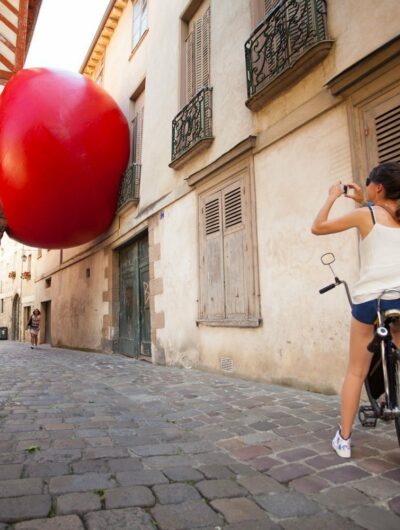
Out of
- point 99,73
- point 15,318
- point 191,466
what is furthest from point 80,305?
point 15,318

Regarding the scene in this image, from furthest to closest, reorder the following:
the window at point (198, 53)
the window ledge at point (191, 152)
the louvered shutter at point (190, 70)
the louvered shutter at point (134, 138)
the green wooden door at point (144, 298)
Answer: the louvered shutter at point (134, 138), the green wooden door at point (144, 298), the louvered shutter at point (190, 70), the window at point (198, 53), the window ledge at point (191, 152)

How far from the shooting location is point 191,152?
22.5 ft

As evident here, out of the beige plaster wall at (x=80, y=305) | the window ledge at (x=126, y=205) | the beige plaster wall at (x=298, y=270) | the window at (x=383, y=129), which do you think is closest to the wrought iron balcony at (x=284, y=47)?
the beige plaster wall at (x=298, y=270)

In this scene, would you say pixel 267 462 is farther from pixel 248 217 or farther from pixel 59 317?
pixel 59 317

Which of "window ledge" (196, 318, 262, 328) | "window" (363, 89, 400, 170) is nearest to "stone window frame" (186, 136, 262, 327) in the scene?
"window ledge" (196, 318, 262, 328)

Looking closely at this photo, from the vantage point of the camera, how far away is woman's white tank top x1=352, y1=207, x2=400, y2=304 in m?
2.11

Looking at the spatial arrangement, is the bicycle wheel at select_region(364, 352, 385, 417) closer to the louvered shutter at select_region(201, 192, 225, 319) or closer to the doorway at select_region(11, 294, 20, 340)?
the louvered shutter at select_region(201, 192, 225, 319)

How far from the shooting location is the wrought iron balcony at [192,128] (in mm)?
6582

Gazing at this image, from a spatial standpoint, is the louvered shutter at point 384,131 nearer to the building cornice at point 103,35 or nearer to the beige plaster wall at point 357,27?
the beige plaster wall at point 357,27

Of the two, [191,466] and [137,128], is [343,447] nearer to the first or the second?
[191,466]

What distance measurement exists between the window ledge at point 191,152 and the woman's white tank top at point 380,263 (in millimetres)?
4646

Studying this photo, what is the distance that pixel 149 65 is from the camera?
927 centimetres

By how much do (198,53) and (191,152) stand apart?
199cm

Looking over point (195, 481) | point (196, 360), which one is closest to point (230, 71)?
point (196, 360)
